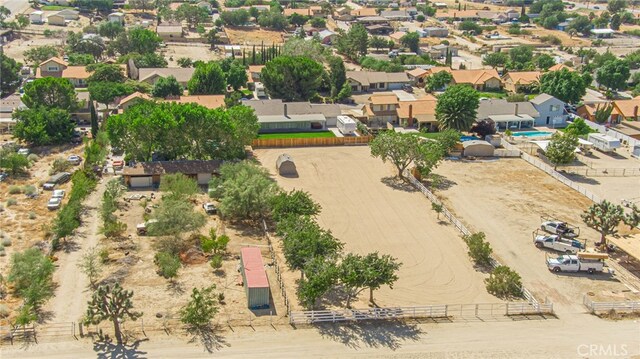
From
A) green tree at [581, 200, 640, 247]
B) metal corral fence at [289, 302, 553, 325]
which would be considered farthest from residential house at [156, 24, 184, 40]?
metal corral fence at [289, 302, 553, 325]

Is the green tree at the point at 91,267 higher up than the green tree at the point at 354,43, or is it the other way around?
the green tree at the point at 354,43

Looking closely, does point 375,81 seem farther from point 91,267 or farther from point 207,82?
point 91,267

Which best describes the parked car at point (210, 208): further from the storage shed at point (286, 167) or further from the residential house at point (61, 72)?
the residential house at point (61, 72)

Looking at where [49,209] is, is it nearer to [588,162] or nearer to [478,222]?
[478,222]

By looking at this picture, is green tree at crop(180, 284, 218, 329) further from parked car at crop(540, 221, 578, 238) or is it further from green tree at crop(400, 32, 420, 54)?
green tree at crop(400, 32, 420, 54)

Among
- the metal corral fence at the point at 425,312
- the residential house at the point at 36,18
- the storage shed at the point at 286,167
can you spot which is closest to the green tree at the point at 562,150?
the storage shed at the point at 286,167

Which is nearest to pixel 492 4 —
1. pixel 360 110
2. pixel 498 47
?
pixel 498 47

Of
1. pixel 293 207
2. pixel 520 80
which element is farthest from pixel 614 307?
pixel 520 80
